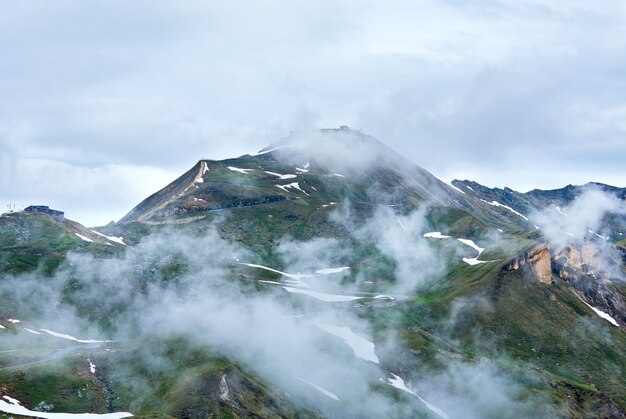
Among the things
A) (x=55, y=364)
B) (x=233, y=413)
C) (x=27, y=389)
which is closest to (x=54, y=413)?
(x=27, y=389)

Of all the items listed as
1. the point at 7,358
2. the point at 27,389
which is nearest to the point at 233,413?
the point at 27,389

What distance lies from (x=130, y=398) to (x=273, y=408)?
120 feet

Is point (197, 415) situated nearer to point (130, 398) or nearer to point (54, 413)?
point (130, 398)

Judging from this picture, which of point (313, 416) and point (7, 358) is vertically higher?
point (7, 358)

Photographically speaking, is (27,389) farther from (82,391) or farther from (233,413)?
(233,413)

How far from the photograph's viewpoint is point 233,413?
18562 centimetres

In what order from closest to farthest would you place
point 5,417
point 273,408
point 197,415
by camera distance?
1. point 5,417
2. point 197,415
3. point 273,408

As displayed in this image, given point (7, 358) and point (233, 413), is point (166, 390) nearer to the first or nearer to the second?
point (233, 413)

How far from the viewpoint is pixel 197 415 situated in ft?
595

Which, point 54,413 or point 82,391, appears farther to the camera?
point 82,391

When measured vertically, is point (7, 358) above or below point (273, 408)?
above

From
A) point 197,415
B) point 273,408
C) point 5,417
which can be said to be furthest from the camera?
point 273,408

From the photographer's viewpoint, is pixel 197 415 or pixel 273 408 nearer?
pixel 197 415

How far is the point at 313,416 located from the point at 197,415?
110ft
